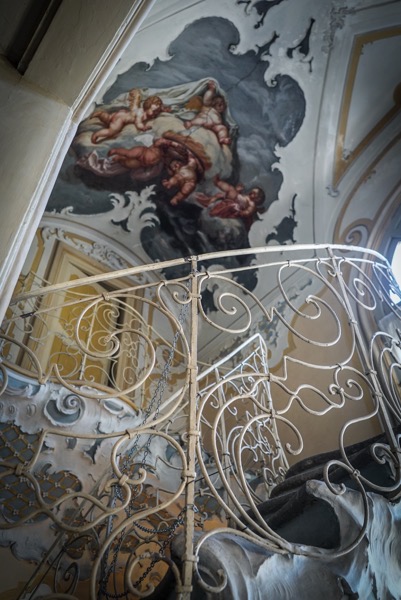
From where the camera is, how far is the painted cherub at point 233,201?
705cm

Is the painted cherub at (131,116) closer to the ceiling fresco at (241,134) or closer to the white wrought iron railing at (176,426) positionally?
the ceiling fresco at (241,134)

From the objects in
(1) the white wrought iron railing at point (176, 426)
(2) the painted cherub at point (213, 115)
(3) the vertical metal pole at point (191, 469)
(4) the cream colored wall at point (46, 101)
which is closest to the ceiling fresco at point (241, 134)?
(2) the painted cherub at point (213, 115)

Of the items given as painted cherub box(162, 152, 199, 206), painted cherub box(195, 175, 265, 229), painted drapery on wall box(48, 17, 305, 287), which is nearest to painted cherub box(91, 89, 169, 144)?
painted drapery on wall box(48, 17, 305, 287)

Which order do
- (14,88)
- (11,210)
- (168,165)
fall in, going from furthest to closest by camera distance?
(168,165), (14,88), (11,210)

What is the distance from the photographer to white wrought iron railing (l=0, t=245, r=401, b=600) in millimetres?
1596

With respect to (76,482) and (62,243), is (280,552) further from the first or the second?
(62,243)

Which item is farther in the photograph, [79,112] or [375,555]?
[375,555]

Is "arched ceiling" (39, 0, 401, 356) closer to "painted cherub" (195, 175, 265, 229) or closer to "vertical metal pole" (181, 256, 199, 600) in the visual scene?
"painted cherub" (195, 175, 265, 229)

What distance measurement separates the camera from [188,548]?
1.37 metres

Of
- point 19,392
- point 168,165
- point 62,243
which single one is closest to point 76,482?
point 19,392

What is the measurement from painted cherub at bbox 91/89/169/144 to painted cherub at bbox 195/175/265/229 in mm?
1296

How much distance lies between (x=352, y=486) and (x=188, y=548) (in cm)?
93

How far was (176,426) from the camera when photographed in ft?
20.9

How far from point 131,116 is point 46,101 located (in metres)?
5.73
